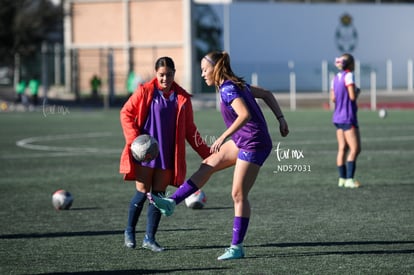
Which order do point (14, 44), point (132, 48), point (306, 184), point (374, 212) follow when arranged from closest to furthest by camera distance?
point (374, 212) < point (306, 184) < point (14, 44) < point (132, 48)

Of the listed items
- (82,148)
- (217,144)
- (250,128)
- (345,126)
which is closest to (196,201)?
(345,126)

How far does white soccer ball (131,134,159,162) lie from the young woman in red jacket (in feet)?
1.12

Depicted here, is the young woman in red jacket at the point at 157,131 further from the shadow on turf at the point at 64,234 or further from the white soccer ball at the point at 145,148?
the shadow on turf at the point at 64,234

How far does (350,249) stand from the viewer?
980 centimetres

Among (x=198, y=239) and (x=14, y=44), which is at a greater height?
(x=14, y=44)

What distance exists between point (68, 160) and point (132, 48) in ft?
143

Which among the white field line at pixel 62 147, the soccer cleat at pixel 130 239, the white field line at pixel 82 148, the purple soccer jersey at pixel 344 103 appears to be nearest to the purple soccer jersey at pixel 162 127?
the soccer cleat at pixel 130 239

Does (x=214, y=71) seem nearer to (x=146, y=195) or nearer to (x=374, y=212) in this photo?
(x=146, y=195)

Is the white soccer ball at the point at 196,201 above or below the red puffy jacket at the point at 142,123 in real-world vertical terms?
below

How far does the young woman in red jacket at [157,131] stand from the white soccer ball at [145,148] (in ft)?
1.12

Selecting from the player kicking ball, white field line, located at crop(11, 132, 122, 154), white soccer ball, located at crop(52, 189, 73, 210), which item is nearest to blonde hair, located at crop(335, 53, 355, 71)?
white soccer ball, located at crop(52, 189, 73, 210)

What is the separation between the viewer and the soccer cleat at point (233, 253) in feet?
30.5

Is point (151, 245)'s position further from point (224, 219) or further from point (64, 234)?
point (224, 219)

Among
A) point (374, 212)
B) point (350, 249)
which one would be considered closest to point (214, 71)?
point (350, 249)
